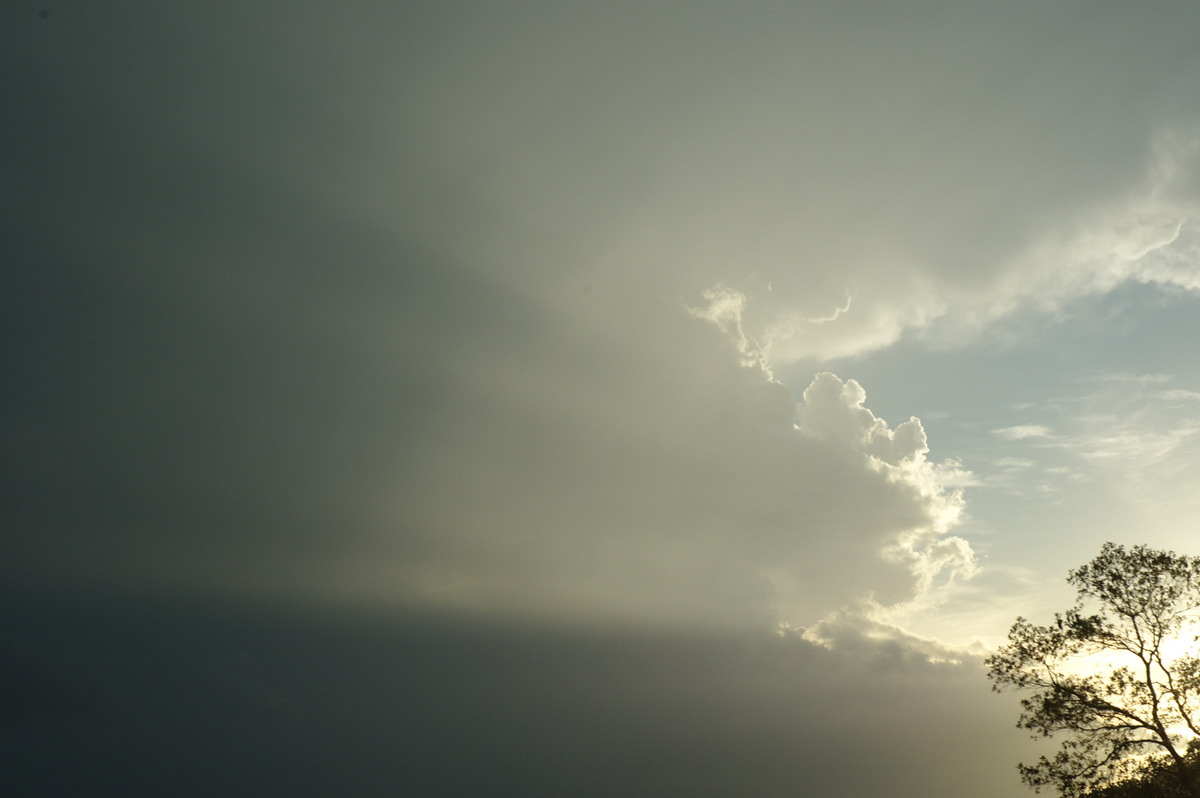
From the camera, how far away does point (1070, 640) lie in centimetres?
4369

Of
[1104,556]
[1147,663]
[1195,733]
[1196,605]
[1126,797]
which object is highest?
[1104,556]

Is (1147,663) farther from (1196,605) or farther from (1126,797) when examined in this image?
(1126,797)

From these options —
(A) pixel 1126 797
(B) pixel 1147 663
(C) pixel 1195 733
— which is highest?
(B) pixel 1147 663

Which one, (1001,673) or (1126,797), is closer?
(1126,797)

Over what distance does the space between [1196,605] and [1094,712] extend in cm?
911

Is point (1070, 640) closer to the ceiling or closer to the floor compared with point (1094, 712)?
closer to the ceiling

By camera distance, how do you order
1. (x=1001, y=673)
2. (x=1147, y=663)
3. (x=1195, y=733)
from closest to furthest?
(x=1195, y=733) → (x=1147, y=663) → (x=1001, y=673)

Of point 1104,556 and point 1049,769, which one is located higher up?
point 1104,556

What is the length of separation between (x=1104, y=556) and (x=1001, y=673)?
33.9 ft

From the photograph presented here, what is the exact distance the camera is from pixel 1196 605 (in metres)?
41.1

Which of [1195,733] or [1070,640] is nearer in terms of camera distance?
[1195,733]

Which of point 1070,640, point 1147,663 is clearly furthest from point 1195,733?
point 1070,640

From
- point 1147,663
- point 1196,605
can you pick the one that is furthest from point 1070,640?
point 1196,605

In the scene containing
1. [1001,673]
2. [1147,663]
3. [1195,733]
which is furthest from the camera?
[1001,673]
